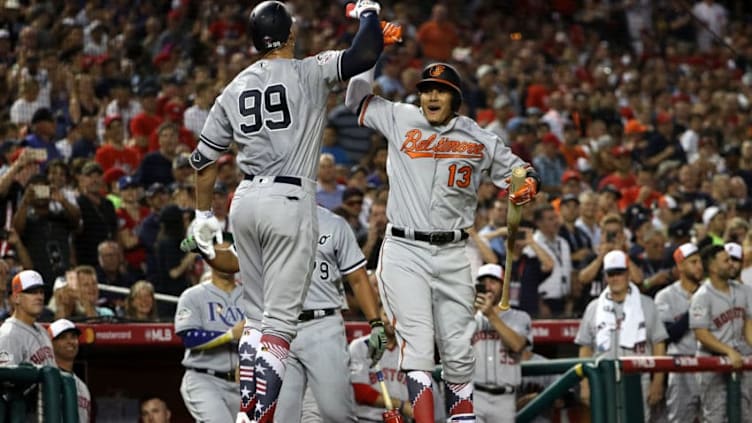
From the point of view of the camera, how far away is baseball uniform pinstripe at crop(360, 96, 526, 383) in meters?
6.56

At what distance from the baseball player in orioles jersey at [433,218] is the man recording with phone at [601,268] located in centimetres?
440

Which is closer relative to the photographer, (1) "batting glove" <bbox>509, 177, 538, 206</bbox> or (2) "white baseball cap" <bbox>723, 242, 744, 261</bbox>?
(1) "batting glove" <bbox>509, 177, 538, 206</bbox>

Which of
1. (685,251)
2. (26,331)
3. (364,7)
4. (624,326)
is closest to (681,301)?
(685,251)

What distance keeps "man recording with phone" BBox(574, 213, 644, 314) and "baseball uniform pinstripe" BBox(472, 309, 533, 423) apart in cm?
193

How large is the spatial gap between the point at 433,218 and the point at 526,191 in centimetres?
50

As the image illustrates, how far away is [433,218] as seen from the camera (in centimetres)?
670

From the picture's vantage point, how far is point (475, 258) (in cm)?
1082

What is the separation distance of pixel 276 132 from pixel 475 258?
16.6ft

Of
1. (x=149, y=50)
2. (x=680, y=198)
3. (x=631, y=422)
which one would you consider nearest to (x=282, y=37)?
(x=631, y=422)

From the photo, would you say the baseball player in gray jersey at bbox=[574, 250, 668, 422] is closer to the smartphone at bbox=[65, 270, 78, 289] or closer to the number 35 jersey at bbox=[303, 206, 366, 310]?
the number 35 jersey at bbox=[303, 206, 366, 310]

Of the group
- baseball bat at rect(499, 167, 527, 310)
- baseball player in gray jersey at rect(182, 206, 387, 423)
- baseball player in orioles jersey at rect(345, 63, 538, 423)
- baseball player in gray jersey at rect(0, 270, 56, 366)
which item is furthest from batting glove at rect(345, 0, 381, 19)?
baseball player in gray jersey at rect(0, 270, 56, 366)

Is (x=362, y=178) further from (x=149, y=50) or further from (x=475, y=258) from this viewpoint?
(x=149, y=50)

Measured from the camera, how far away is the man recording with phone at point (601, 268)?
11.1 metres

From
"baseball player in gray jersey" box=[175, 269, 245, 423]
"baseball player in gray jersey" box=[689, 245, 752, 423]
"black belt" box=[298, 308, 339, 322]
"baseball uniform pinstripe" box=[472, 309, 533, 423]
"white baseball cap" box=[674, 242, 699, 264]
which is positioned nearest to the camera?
"black belt" box=[298, 308, 339, 322]
